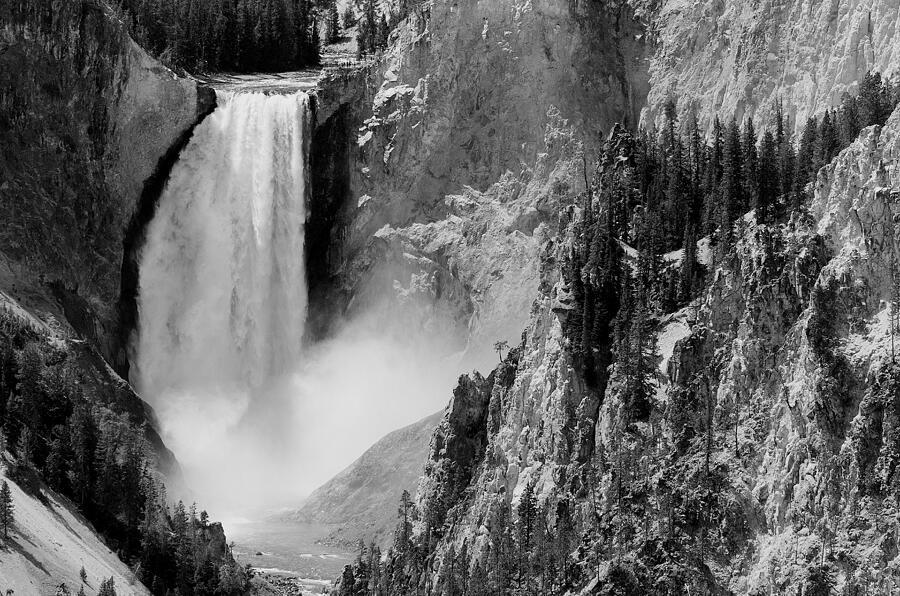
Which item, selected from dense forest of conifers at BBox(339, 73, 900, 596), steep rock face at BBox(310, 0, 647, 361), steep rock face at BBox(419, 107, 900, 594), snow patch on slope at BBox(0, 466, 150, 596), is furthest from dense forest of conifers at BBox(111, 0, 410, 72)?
steep rock face at BBox(419, 107, 900, 594)

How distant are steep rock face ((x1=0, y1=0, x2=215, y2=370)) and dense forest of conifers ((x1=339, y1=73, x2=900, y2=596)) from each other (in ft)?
131

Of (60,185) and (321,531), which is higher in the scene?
(60,185)

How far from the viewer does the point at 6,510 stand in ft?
320

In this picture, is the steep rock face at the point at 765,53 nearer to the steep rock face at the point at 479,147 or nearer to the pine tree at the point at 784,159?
the pine tree at the point at 784,159

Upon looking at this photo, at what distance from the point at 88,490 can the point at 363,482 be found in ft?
69.7

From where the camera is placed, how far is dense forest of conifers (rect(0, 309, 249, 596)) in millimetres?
109812

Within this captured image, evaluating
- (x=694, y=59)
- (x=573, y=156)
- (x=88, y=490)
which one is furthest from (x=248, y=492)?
(x=694, y=59)

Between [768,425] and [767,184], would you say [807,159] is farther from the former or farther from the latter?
[768,425]

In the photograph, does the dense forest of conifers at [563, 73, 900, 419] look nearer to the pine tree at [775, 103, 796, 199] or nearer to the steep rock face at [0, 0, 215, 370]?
the pine tree at [775, 103, 796, 199]

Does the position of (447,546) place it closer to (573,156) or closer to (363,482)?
(363,482)

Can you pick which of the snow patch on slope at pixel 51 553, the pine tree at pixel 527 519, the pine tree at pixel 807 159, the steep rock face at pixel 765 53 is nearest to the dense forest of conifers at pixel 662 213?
the pine tree at pixel 807 159

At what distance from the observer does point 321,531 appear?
117 meters

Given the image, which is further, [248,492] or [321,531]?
[248,492]

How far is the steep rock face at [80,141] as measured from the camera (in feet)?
406
